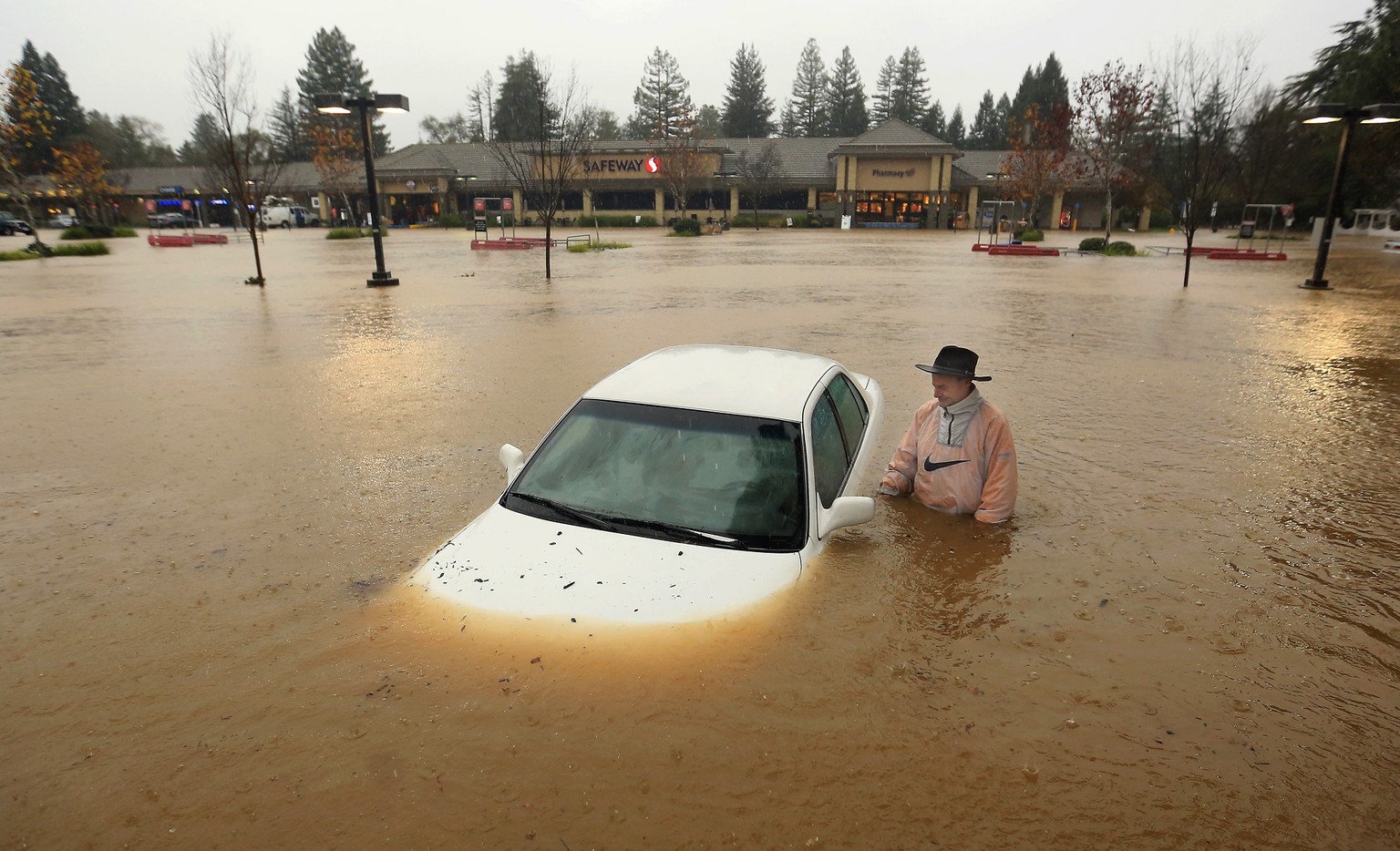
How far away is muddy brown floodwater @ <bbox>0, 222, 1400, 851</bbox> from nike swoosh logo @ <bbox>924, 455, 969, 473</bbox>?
0.30 metres

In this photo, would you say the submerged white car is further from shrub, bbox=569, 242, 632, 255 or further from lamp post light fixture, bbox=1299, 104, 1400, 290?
shrub, bbox=569, 242, 632, 255

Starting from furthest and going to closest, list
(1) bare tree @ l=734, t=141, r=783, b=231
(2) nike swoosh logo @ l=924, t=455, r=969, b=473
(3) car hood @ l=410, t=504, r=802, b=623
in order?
(1) bare tree @ l=734, t=141, r=783, b=231 → (2) nike swoosh logo @ l=924, t=455, r=969, b=473 → (3) car hood @ l=410, t=504, r=802, b=623

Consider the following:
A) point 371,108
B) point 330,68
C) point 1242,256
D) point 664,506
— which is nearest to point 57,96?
point 330,68

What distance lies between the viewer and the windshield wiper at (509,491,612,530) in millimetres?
3537

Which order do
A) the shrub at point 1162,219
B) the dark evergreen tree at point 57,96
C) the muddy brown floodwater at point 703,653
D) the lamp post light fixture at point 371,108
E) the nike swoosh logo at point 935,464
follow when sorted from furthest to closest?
the dark evergreen tree at point 57,96 → the shrub at point 1162,219 → the lamp post light fixture at point 371,108 → the nike swoosh logo at point 935,464 → the muddy brown floodwater at point 703,653

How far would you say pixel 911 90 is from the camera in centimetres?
10100

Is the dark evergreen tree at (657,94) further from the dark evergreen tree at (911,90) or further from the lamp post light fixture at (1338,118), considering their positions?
the lamp post light fixture at (1338,118)

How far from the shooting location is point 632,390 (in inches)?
163

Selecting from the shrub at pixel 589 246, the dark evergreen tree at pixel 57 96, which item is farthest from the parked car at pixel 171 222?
the shrub at pixel 589 246

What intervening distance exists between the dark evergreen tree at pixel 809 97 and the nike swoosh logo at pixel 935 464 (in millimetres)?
105530

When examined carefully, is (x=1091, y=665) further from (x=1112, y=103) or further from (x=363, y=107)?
(x=1112, y=103)

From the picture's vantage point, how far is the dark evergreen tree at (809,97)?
103 metres

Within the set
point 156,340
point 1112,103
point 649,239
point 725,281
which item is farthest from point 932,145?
→ point 156,340

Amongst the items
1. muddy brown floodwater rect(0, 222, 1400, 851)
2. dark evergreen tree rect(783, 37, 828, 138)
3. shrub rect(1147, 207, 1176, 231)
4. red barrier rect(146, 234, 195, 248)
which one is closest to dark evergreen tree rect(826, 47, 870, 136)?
dark evergreen tree rect(783, 37, 828, 138)
